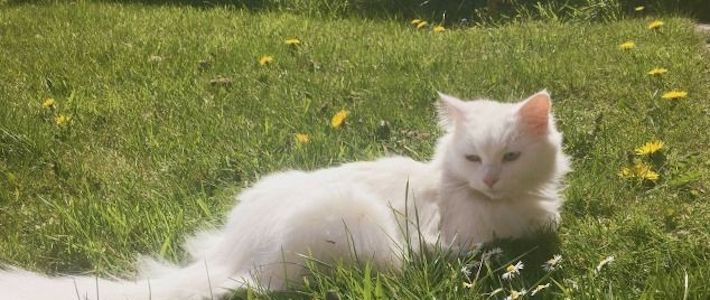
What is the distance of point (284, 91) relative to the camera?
4531 mm

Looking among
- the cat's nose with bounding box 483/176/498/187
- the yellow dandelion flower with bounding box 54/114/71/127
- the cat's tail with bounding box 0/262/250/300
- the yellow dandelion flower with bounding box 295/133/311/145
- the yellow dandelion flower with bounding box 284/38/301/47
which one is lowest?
the yellow dandelion flower with bounding box 54/114/71/127

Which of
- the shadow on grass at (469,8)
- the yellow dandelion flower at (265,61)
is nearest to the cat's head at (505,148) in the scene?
the yellow dandelion flower at (265,61)

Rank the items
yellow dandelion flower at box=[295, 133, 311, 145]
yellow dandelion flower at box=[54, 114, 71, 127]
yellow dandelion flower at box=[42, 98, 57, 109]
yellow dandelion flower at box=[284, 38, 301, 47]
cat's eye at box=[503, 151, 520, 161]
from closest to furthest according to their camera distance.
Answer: cat's eye at box=[503, 151, 520, 161]
yellow dandelion flower at box=[295, 133, 311, 145]
yellow dandelion flower at box=[54, 114, 71, 127]
yellow dandelion flower at box=[42, 98, 57, 109]
yellow dandelion flower at box=[284, 38, 301, 47]

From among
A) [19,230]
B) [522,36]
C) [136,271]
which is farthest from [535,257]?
[522,36]

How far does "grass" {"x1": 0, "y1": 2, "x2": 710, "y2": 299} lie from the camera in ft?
8.60

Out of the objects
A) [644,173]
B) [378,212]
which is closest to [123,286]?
[378,212]

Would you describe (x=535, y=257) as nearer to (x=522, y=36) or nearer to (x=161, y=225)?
(x=161, y=225)

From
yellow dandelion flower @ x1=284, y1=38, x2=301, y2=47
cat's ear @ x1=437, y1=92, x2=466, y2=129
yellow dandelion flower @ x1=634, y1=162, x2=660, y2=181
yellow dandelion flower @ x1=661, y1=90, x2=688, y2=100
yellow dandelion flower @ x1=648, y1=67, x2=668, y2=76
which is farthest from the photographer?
yellow dandelion flower @ x1=284, y1=38, x2=301, y2=47

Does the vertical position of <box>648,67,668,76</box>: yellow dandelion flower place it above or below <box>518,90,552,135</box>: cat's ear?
below

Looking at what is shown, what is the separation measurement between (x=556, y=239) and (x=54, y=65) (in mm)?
3731

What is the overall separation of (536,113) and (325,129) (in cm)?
132

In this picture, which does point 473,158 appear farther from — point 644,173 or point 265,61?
point 265,61

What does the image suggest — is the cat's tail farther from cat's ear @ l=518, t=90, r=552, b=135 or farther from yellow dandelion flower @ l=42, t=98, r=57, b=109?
yellow dandelion flower @ l=42, t=98, r=57, b=109

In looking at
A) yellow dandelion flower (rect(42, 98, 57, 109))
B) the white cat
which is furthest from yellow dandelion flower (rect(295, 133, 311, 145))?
yellow dandelion flower (rect(42, 98, 57, 109))
